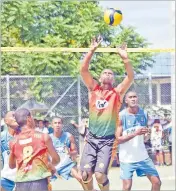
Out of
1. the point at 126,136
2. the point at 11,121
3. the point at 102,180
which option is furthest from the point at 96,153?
the point at 11,121

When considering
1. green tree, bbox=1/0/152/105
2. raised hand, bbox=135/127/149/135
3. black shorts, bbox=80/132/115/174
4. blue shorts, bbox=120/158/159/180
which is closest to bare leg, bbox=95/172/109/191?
black shorts, bbox=80/132/115/174

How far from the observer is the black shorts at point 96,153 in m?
8.75

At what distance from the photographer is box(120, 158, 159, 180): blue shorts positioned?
915 centimetres

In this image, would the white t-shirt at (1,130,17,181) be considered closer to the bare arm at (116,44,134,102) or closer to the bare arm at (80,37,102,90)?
the bare arm at (80,37,102,90)

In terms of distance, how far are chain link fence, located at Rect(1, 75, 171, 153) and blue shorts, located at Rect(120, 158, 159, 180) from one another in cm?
120

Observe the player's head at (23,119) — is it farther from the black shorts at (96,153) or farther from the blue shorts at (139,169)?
the blue shorts at (139,169)

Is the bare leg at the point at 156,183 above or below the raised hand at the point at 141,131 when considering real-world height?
below

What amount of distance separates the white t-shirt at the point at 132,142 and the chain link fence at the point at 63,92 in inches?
38.8

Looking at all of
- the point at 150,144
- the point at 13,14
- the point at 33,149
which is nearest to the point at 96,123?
the point at 33,149

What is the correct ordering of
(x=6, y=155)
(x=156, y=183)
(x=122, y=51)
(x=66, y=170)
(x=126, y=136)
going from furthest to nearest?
(x=66, y=170) → (x=126, y=136) → (x=6, y=155) → (x=156, y=183) → (x=122, y=51)

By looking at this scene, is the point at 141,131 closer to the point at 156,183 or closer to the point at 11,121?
the point at 156,183

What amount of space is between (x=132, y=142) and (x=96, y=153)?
762mm

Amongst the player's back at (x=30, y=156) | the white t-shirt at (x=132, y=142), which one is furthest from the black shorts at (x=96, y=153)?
the player's back at (x=30, y=156)

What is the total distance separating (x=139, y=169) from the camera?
9234 mm
